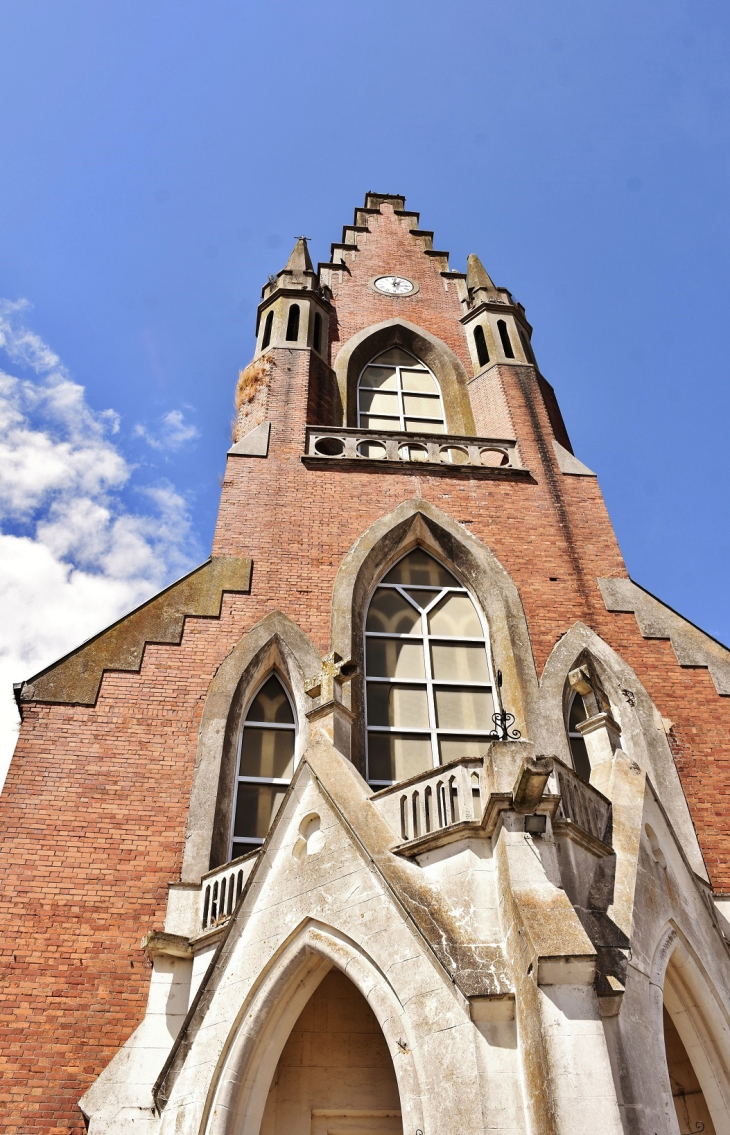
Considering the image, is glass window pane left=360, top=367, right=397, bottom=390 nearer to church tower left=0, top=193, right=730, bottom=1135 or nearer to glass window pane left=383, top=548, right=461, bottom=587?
church tower left=0, top=193, right=730, bottom=1135

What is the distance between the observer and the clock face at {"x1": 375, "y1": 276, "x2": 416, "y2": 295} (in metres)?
20.4

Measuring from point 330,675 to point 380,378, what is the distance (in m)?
10.4

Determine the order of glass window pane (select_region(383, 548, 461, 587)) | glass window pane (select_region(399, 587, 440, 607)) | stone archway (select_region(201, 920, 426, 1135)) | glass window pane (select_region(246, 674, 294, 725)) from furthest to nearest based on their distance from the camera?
glass window pane (select_region(383, 548, 461, 587))
glass window pane (select_region(399, 587, 440, 607))
glass window pane (select_region(246, 674, 294, 725))
stone archway (select_region(201, 920, 426, 1135))

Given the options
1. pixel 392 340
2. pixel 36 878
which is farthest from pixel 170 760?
pixel 392 340

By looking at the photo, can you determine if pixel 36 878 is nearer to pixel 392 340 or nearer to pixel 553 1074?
pixel 553 1074

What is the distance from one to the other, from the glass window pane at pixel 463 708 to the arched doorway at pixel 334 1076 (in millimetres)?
3737

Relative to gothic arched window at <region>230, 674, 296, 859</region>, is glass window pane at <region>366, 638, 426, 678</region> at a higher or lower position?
higher

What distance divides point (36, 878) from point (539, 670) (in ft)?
20.9

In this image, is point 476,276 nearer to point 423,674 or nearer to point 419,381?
point 419,381

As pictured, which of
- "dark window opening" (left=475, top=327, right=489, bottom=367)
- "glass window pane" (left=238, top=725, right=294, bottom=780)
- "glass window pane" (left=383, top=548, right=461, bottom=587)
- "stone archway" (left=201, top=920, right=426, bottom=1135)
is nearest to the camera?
Answer: "stone archway" (left=201, top=920, right=426, bottom=1135)

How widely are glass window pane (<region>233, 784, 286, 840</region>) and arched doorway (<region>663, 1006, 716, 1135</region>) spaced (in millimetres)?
4579

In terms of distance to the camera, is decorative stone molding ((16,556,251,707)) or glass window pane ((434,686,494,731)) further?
glass window pane ((434,686,494,731))

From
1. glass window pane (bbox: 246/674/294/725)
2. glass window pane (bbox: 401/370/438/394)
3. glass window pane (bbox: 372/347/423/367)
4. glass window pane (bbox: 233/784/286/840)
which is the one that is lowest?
glass window pane (bbox: 233/784/286/840)

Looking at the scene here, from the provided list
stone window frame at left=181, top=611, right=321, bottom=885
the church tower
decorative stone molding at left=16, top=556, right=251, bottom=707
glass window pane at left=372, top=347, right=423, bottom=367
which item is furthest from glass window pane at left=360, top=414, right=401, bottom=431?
stone window frame at left=181, top=611, right=321, bottom=885
